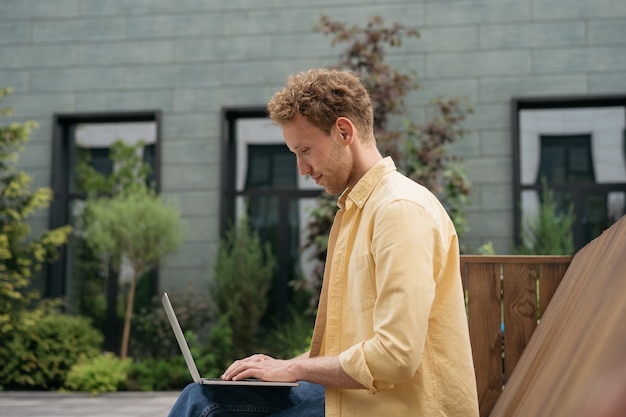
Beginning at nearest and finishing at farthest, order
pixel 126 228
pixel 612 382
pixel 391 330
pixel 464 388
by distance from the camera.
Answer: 1. pixel 612 382
2. pixel 391 330
3. pixel 464 388
4. pixel 126 228

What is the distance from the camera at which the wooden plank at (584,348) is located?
123 cm

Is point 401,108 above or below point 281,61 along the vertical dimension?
below

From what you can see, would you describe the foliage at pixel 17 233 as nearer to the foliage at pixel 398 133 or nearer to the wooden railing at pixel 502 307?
the foliage at pixel 398 133

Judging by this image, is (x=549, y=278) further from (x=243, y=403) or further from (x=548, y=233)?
(x=548, y=233)

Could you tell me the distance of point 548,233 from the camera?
9055 mm

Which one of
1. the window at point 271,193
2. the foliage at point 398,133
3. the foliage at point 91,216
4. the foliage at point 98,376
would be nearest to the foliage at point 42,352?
the foliage at point 98,376

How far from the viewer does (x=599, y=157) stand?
9617 mm

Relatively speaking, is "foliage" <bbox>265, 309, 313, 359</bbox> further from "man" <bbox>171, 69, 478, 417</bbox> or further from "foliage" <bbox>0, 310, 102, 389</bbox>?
"man" <bbox>171, 69, 478, 417</bbox>

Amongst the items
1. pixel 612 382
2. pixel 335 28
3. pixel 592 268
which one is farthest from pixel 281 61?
pixel 612 382

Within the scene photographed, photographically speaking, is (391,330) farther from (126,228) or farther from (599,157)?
(599,157)

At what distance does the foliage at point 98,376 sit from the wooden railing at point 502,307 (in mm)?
6059

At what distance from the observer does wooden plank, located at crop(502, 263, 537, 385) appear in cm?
314

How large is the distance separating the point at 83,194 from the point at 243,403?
8.69m

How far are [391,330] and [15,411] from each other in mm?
6279
